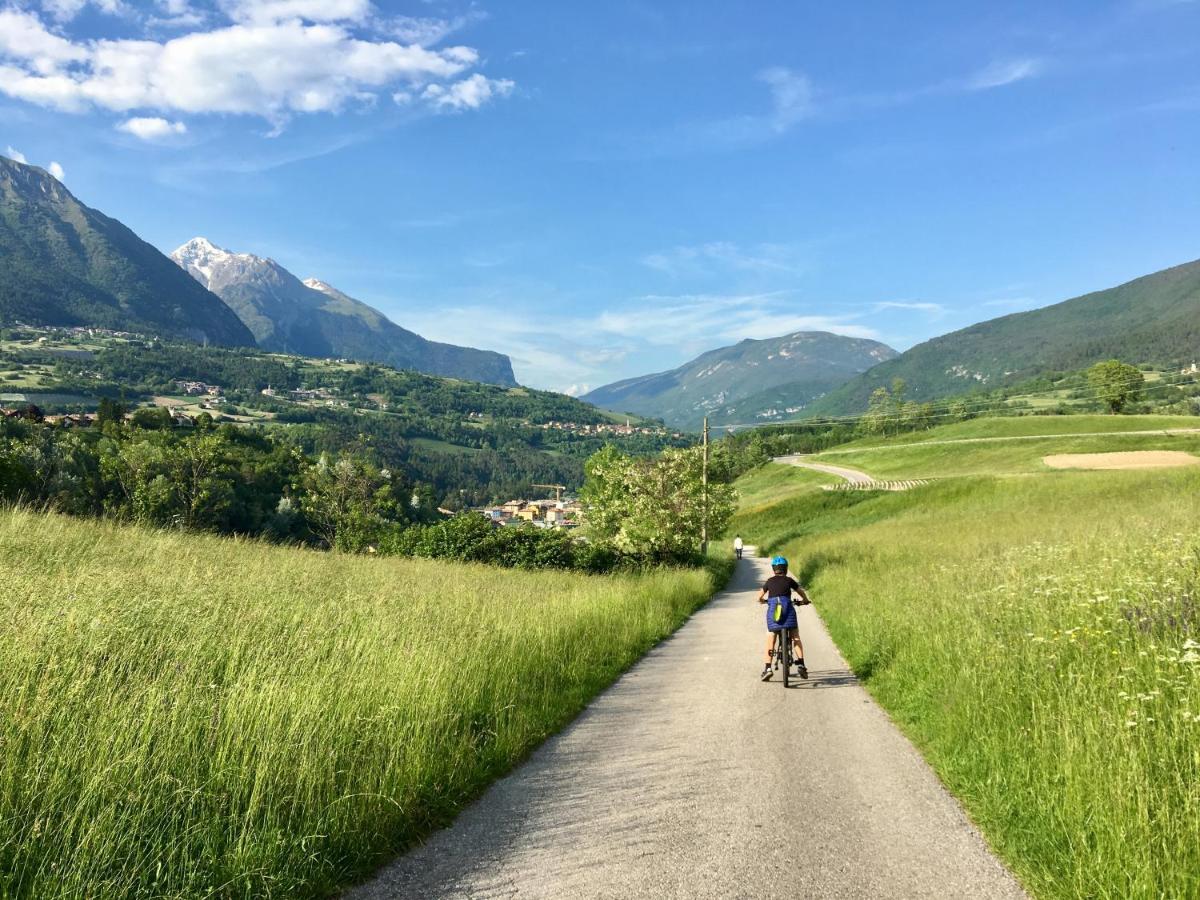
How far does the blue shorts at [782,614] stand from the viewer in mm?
11148

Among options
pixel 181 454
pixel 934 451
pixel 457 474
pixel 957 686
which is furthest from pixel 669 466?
pixel 457 474

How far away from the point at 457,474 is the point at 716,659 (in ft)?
564

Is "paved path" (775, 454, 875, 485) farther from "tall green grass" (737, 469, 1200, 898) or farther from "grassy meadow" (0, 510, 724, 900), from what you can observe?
"grassy meadow" (0, 510, 724, 900)

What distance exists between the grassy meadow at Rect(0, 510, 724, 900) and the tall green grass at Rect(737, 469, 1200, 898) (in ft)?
13.9

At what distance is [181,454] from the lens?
31219mm

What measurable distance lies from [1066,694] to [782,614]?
5.13 metres

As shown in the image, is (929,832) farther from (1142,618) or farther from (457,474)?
(457,474)

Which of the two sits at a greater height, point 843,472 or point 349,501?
point 349,501

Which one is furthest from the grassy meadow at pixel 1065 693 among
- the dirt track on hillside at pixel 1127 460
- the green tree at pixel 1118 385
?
the green tree at pixel 1118 385

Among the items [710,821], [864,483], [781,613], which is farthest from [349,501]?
[864,483]

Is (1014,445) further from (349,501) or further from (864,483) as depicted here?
(349,501)

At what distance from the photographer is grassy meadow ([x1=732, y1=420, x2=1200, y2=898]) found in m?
4.30

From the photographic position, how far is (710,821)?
528 centimetres

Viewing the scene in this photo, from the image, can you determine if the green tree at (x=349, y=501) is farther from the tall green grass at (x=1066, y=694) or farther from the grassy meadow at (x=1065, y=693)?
the tall green grass at (x=1066, y=694)
